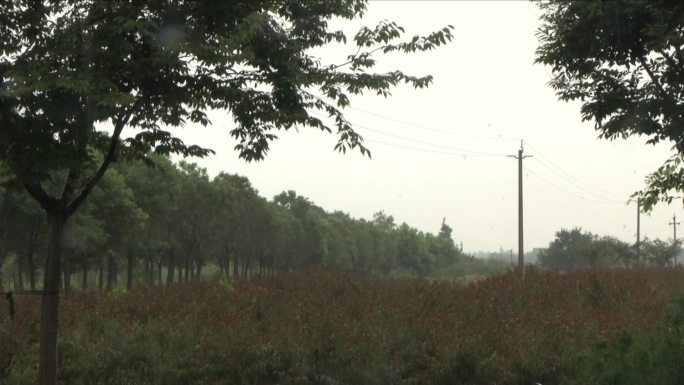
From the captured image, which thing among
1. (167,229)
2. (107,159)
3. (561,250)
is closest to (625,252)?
(561,250)

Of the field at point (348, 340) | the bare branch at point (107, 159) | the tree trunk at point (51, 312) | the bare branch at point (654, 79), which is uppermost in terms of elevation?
the bare branch at point (654, 79)

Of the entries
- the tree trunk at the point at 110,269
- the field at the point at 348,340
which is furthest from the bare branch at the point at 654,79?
the tree trunk at the point at 110,269

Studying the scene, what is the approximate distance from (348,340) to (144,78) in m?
6.98

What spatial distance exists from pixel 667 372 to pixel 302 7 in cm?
629

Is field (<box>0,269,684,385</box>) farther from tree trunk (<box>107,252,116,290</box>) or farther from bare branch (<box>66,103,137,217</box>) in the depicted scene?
tree trunk (<box>107,252,116,290</box>)

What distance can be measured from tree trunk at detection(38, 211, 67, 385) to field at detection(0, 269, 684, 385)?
3.43 meters

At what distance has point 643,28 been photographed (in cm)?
675

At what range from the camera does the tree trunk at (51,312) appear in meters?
7.15

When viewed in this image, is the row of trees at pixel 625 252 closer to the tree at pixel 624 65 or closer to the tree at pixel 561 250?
the tree at pixel 561 250

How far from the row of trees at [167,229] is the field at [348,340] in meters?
4.11

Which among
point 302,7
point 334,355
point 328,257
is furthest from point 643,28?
point 328,257

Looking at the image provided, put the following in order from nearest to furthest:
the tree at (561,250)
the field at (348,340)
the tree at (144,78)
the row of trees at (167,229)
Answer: the tree at (144,78) → the field at (348,340) → the row of trees at (167,229) → the tree at (561,250)

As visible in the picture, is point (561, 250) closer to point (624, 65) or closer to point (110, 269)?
point (110, 269)

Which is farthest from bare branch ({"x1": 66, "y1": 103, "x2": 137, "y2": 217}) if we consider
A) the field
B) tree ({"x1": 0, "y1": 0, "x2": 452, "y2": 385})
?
the field
